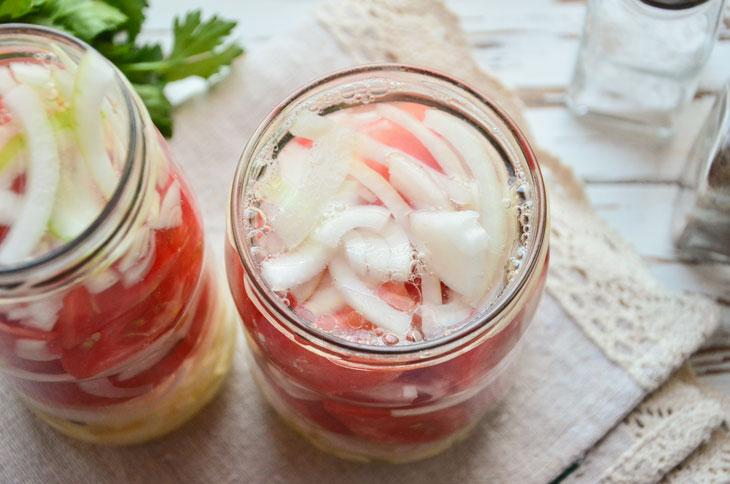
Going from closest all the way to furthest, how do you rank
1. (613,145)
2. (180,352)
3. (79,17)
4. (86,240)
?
(86,240)
(180,352)
(79,17)
(613,145)

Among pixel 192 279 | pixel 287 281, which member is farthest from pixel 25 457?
pixel 287 281

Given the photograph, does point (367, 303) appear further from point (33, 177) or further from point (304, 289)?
point (33, 177)

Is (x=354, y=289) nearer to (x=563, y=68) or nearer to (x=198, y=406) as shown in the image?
(x=198, y=406)

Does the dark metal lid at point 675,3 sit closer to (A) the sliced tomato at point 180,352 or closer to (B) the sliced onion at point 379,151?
(B) the sliced onion at point 379,151

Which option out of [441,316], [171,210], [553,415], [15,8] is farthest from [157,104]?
[553,415]

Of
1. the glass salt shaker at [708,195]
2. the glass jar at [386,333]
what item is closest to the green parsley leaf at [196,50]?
the glass jar at [386,333]

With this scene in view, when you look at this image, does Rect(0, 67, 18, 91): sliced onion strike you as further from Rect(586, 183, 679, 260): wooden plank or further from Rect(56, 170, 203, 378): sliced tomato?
Rect(586, 183, 679, 260): wooden plank
